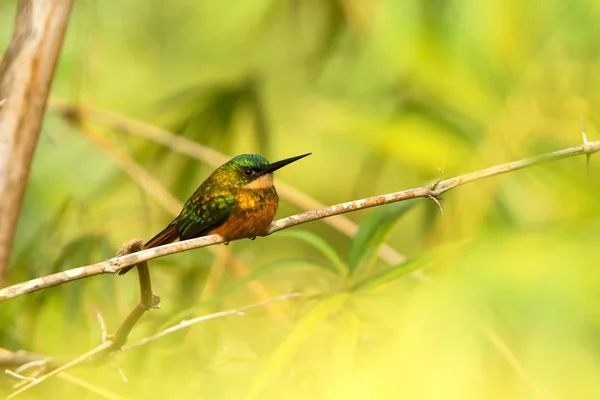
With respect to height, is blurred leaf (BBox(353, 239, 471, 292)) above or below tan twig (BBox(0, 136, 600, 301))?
above

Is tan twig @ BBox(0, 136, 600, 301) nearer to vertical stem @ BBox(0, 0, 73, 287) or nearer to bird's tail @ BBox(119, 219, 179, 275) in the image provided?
bird's tail @ BBox(119, 219, 179, 275)

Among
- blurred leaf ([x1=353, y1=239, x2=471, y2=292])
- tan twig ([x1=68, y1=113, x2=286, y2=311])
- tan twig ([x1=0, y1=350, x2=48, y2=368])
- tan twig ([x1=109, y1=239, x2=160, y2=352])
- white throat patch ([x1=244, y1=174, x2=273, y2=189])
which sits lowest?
tan twig ([x1=0, y1=350, x2=48, y2=368])

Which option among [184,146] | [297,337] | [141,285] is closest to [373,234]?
[297,337]

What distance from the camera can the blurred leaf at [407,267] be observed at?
166 cm

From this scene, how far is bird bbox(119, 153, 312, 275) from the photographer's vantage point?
5.08 ft

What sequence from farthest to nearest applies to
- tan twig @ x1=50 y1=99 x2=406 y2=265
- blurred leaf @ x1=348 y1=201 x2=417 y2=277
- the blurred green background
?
1. tan twig @ x1=50 y1=99 x2=406 y2=265
2. blurred leaf @ x1=348 y1=201 x2=417 y2=277
3. the blurred green background

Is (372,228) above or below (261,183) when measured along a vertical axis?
above

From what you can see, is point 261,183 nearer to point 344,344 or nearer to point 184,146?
point 344,344

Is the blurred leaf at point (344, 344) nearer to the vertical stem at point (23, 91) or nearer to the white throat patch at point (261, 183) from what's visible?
the white throat patch at point (261, 183)

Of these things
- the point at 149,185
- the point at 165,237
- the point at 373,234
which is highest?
the point at 149,185

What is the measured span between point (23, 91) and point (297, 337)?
0.75 m

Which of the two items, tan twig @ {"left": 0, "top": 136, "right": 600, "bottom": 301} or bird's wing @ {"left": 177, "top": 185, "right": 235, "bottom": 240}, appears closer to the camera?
tan twig @ {"left": 0, "top": 136, "right": 600, "bottom": 301}

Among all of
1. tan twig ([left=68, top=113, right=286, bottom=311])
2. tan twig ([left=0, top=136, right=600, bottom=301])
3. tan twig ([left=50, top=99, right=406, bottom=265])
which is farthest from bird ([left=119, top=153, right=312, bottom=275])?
tan twig ([left=68, top=113, right=286, bottom=311])

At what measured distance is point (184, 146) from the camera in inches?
91.2
